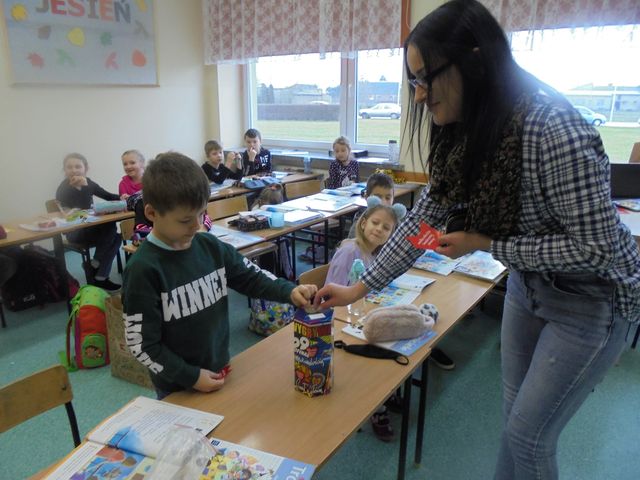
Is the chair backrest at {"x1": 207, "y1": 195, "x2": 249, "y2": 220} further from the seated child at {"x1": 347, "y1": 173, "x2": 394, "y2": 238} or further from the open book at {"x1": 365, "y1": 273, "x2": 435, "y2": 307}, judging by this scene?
the open book at {"x1": 365, "y1": 273, "x2": 435, "y2": 307}

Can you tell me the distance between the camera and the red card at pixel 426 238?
3.96 ft

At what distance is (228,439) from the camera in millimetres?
1089

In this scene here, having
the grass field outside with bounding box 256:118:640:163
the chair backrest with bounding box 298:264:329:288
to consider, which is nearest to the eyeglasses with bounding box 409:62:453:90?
the chair backrest with bounding box 298:264:329:288

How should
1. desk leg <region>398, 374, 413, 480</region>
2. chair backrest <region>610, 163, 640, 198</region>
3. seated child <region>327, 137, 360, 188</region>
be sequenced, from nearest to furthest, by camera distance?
1. desk leg <region>398, 374, 413, 480</region>
2. chair backrest <region>610, 163, 640, 198</region>
3. seated child <region>327, 137, 360, 188</region>

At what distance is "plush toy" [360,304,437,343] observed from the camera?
1.55 meters

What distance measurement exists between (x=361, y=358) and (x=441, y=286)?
81 cm

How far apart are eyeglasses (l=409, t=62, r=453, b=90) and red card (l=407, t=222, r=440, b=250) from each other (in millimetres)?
381

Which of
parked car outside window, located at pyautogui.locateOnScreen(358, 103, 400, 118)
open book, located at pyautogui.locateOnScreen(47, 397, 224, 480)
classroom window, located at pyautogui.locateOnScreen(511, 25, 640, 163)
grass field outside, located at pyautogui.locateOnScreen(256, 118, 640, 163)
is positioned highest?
classroom window, located at pyautogui.locateOnScreen(511, 25, 640, 163)

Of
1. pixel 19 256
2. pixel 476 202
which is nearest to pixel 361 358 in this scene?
pixel 476 202

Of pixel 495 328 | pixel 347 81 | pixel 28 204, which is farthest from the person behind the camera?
pixel 347 81

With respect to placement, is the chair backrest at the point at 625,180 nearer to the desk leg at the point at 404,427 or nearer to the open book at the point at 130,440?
the desk leg at the point at 404,427

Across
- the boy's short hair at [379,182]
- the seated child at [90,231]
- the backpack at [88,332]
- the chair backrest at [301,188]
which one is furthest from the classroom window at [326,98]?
the backpack at [88,332]

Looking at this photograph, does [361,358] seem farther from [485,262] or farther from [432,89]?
[485,262]

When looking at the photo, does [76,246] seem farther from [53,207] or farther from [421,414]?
[421,414]
